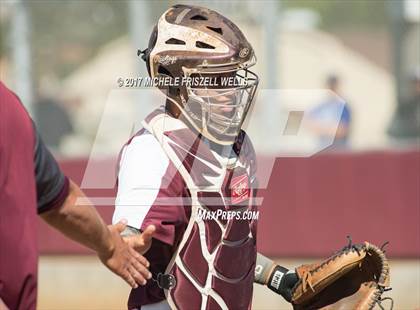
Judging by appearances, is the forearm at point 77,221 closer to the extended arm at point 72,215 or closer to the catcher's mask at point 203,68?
the extended arm at point 72,215

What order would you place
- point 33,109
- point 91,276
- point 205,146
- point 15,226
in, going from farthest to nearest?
point 33,109 → point 91,276 → point 205,146 → point 15,226

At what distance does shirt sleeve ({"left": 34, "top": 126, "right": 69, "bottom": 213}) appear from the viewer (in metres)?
3.18

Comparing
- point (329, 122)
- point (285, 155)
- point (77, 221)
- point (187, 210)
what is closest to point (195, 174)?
point (187, 210)

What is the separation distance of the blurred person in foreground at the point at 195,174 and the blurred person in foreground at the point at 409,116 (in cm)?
826

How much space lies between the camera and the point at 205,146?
13.8 feet

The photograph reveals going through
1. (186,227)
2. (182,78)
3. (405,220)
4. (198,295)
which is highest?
(182,78)

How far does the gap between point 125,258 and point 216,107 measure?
2.99ft

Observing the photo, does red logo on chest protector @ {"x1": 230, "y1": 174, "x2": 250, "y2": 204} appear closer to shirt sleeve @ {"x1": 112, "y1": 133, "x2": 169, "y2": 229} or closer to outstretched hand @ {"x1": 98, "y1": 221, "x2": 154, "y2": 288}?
shirt sleeve @ {"x1": 112, "y1": 133, "x2": 169, "y2": 229}

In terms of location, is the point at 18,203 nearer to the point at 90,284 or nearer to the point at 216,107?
the point at 216,107

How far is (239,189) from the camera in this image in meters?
4.19

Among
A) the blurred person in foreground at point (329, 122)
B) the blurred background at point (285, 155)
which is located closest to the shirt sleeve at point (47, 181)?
the blurred background at point (285, 155)

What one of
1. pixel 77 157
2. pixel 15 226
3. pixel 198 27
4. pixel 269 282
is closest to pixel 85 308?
pixel 77 157

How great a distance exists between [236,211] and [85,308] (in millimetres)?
5086

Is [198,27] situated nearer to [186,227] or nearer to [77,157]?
[186,227]
